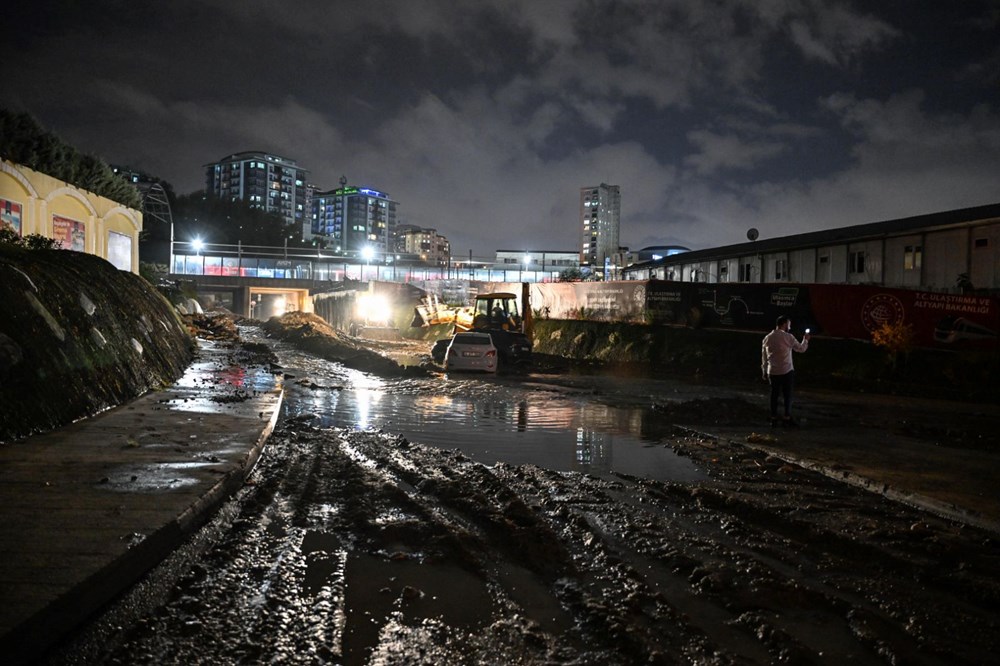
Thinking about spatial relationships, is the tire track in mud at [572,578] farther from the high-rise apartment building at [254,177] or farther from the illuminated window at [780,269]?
the high-rise apartment building at [254,177]

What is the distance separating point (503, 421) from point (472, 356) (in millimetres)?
9925

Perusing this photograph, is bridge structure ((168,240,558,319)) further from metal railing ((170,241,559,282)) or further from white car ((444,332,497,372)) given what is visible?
white car ((444,332,497,372))

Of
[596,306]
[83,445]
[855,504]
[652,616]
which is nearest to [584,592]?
[652,616]

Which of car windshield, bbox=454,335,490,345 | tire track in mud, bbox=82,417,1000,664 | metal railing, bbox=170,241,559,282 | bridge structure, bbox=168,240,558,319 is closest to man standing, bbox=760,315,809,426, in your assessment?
tire track in mud, bbox=82,417,1000,664

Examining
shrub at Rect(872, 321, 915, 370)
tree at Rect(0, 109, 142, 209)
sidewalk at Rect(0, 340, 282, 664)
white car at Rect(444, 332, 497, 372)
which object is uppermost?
tree at Rect(0, 109, 142, 209)

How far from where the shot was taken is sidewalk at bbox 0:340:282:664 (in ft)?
12.7

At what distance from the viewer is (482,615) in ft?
14.0

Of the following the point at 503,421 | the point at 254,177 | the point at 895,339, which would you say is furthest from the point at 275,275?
the point at 254,177

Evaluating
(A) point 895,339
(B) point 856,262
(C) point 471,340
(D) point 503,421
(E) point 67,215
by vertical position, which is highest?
(E) point 67,215

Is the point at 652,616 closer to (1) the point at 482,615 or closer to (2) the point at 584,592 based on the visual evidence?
(2) the point at 584,592

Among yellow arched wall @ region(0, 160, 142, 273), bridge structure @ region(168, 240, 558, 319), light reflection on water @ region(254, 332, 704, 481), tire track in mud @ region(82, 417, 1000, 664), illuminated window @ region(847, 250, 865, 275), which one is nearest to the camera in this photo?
tire track in mud @ region(82, 417, 1000, 664)

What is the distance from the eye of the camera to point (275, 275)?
85.5 metres

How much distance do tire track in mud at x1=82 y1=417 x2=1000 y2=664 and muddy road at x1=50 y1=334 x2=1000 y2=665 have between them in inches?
0.7

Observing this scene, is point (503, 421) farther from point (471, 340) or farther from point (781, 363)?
point (471, 340)
